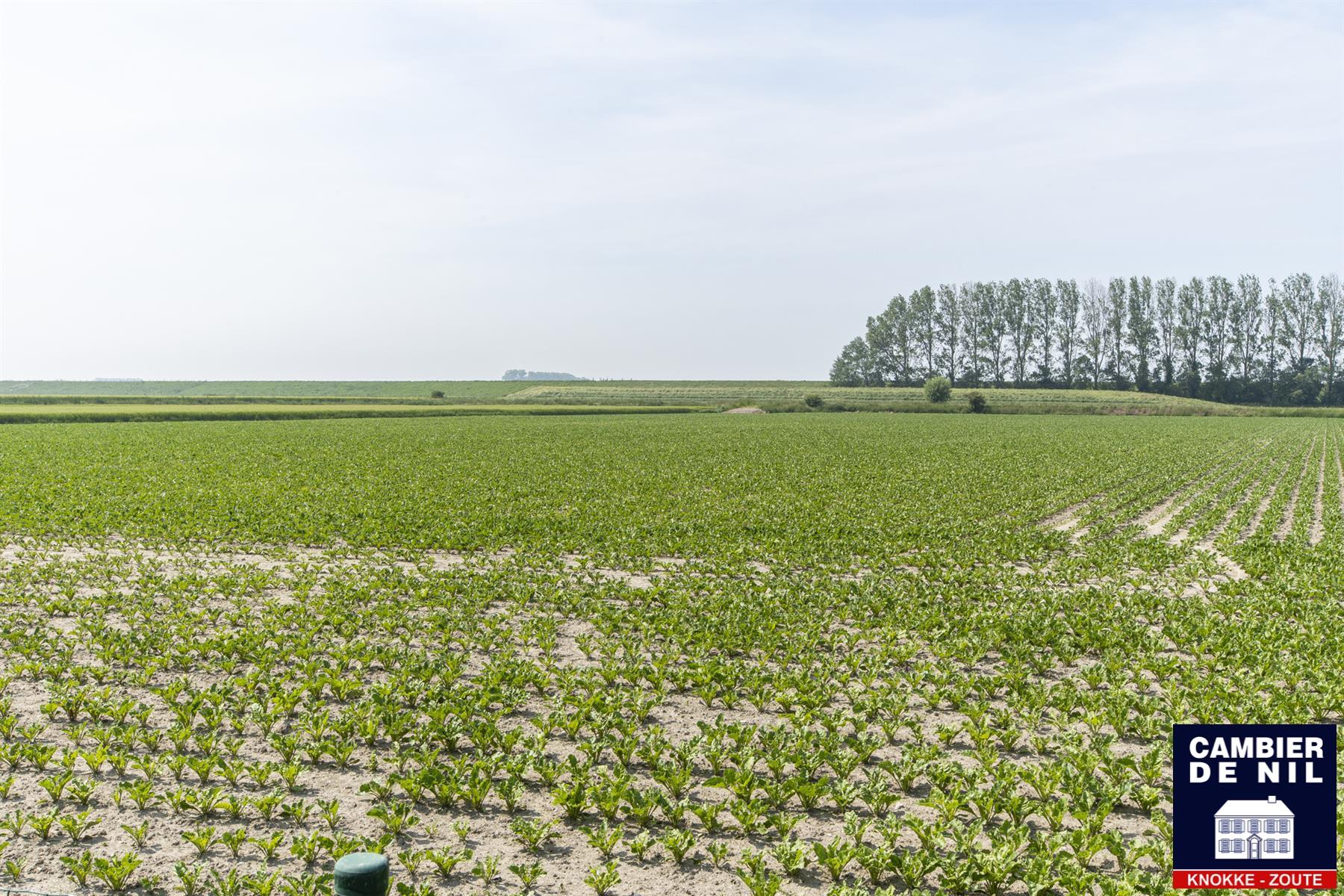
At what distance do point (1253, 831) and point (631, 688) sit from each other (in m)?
5.73

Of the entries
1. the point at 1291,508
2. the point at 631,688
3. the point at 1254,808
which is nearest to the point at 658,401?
the point at 1291,508

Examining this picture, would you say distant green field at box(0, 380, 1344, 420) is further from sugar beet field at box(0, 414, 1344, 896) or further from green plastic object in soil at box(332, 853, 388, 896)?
green plastic object in soil at box(332, 853, 388, 896)

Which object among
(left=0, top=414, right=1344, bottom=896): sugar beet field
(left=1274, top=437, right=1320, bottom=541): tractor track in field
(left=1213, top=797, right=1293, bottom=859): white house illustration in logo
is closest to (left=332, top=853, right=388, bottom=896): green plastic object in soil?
(left=0, top=414, right=1344, bottom=896): sugar beet field

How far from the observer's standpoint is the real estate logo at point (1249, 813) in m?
5.51

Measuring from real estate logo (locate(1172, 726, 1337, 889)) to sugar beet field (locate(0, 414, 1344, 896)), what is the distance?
1.04 feet

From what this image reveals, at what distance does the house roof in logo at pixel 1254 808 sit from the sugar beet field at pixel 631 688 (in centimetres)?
54

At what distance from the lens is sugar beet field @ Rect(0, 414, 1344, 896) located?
19.6 feet

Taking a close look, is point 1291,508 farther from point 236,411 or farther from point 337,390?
point 337,390

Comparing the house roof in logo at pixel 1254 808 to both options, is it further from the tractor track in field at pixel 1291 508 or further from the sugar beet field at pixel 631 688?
the tractor track in field at pixel 1291 508

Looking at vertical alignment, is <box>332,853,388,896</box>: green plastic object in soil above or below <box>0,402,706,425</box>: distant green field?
below

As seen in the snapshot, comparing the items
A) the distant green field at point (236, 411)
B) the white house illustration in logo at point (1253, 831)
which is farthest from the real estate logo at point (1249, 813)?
the distant green field at point (236, 411)

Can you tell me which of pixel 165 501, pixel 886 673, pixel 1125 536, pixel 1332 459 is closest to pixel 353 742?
pixel 886 673

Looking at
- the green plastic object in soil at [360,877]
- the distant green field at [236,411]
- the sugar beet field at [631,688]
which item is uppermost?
the distant green field at [236,411]

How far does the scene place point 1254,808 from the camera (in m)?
5.94
